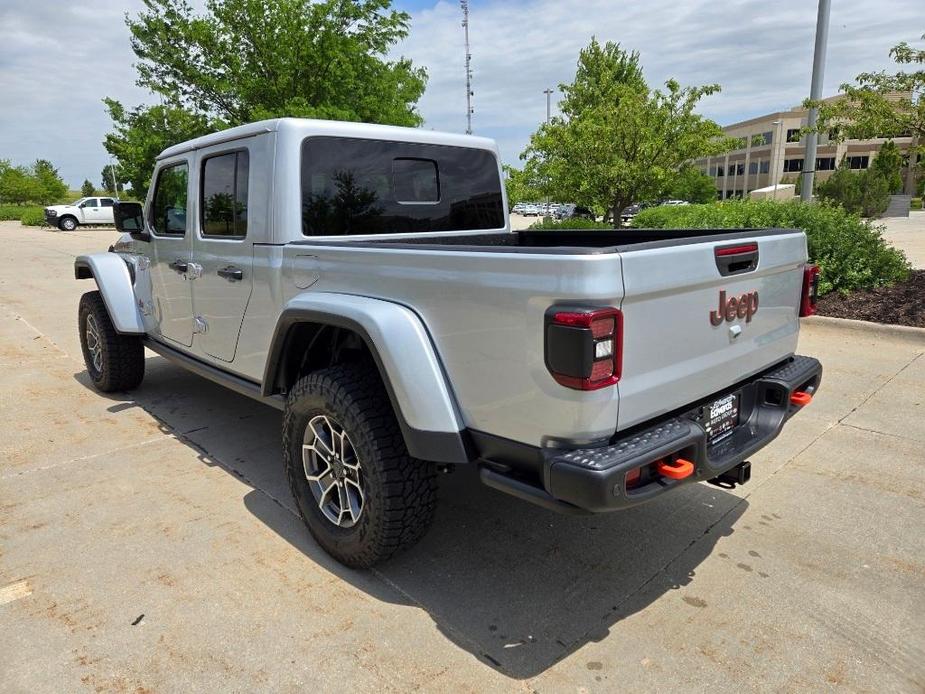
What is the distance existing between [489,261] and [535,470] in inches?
29.3

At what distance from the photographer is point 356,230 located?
3473mm

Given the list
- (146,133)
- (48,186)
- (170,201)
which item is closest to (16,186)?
(48,186)

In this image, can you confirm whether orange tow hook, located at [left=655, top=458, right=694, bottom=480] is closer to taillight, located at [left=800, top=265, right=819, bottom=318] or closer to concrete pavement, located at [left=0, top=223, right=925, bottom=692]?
concrete pavement, located at [left=0, top=223, right=925, bottom=692]

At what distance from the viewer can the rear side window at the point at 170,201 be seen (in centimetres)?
421

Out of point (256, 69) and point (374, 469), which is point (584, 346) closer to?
point (374, 469)

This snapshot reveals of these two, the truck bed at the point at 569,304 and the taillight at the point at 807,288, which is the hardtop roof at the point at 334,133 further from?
the taillight at the point at 807,288

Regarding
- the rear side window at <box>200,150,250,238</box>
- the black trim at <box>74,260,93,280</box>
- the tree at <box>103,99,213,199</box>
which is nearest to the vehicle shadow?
the rear side window at <box>200,150,250,238</box>

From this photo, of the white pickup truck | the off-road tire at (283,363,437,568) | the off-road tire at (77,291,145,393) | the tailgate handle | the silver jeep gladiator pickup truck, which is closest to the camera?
the silver jeep gladiator pickup truck

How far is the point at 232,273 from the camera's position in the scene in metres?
3.54

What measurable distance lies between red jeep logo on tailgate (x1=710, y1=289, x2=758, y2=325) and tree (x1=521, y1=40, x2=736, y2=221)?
10.4 meters

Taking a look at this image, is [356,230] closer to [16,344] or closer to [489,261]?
[489,261]

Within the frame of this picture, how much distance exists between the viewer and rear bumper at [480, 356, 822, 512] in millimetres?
2045

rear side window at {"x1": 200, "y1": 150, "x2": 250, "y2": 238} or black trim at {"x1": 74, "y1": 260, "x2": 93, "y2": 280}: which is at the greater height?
rear side window at {"x1": 200, "y1": 150, "x2": 250, "y2": 238}

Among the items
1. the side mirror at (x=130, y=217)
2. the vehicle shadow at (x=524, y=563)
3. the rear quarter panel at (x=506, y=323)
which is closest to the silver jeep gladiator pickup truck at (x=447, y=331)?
the rear quarter panel at (x=506, y=323)
